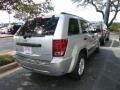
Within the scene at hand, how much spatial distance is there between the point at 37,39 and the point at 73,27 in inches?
46.5

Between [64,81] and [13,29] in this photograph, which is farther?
[13,29]

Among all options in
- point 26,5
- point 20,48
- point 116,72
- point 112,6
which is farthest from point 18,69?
point 112,6

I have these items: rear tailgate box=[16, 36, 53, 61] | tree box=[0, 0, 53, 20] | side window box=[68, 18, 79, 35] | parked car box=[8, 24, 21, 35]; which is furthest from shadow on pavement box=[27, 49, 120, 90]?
parked car box=[8, 24, 21, 35]

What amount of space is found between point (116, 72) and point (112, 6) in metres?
32.5

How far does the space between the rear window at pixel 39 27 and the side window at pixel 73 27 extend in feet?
1.47

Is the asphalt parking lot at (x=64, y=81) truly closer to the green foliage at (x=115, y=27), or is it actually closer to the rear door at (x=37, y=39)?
the rear door at (x=37, y=39)

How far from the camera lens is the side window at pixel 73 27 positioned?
5609 mm

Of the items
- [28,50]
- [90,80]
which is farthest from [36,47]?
[90,80]

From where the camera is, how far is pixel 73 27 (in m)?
5.87

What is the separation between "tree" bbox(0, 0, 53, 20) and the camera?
7114mm

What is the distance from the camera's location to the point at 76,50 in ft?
18.8

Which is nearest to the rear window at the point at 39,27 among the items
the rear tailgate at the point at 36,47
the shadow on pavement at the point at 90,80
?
the rear tailgate at the point at 36,47

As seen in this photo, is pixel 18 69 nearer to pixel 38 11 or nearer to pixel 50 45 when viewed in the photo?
pixel 38 11

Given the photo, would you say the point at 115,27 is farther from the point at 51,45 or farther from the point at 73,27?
the point at 51,45
